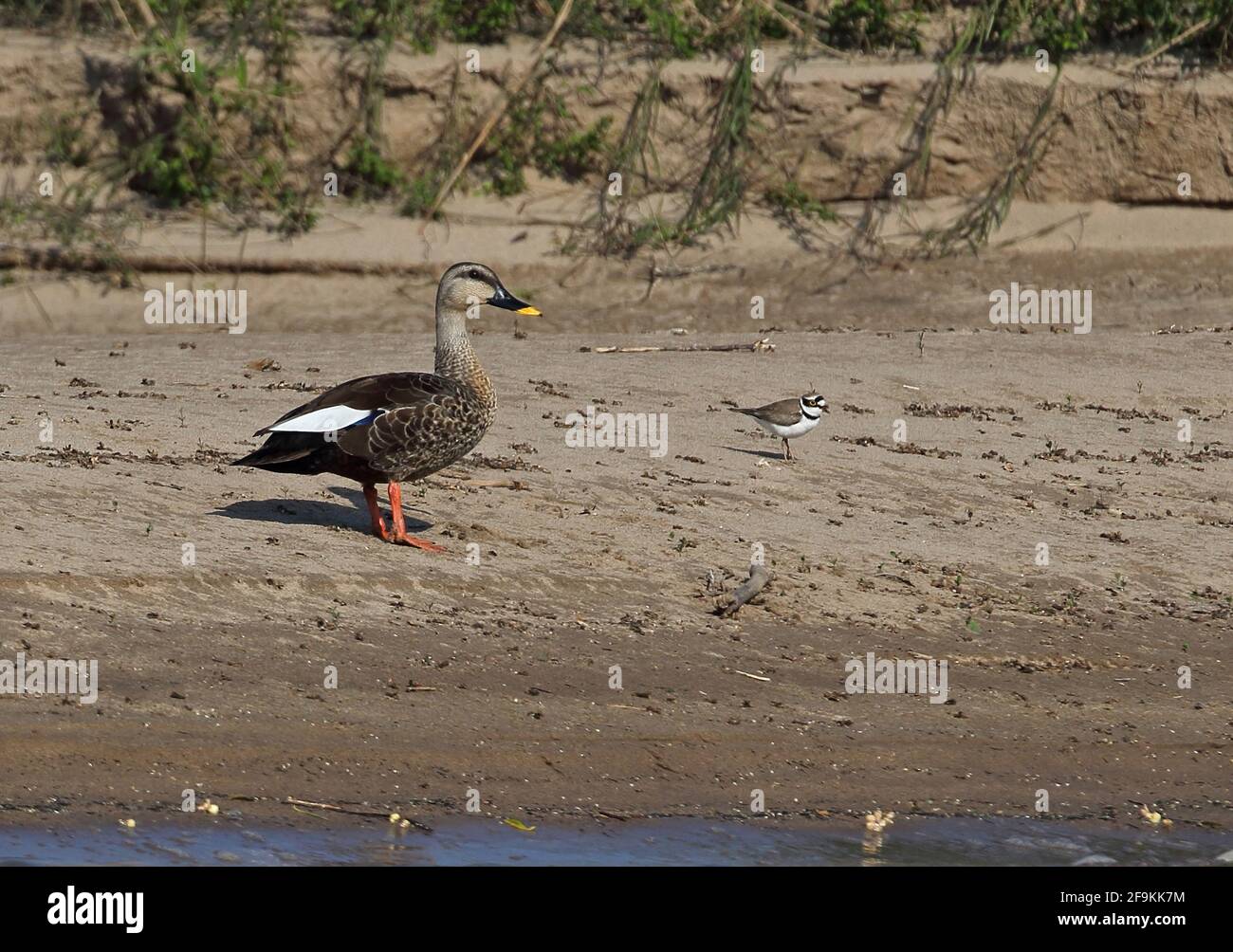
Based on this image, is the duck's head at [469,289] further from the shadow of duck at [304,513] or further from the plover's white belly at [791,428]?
the plover's white belly at [791,428]

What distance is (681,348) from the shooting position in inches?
616

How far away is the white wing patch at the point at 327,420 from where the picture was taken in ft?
29.4

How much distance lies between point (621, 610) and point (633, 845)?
2436mm

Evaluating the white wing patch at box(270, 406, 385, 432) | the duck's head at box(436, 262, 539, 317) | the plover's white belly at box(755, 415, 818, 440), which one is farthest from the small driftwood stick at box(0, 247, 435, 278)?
the white wing patch at box(270, 406, 385, 432)

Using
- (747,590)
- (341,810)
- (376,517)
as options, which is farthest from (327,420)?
(341,810)

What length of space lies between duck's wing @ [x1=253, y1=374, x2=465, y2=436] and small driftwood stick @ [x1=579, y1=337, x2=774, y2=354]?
5885 millimetres

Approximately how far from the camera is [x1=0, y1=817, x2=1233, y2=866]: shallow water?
644 cm

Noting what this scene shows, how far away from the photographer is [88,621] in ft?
26.8

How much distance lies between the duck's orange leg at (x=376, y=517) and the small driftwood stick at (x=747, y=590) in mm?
1758

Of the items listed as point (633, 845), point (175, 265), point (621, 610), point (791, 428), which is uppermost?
point (175, 265)

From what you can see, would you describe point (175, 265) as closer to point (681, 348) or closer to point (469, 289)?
point (681, 348)

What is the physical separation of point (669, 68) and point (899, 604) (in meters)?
11.5
